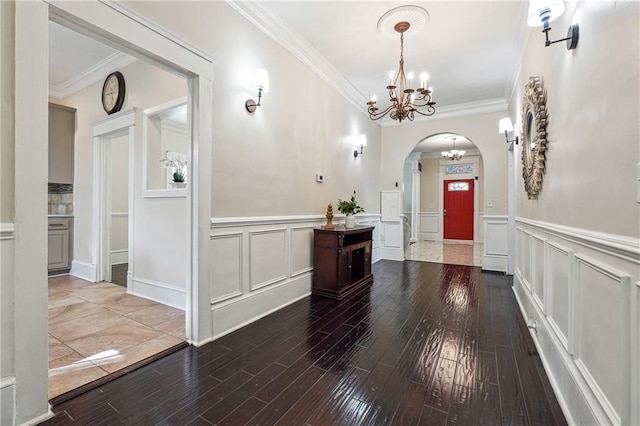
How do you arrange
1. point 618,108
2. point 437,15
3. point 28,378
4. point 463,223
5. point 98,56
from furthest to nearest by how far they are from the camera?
point 463,223
point 98,56
point 437,15
point 28,378
point 618,108

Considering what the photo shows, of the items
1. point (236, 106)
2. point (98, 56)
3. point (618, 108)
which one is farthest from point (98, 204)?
point (618, 108)

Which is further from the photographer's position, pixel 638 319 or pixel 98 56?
pixel 98 56

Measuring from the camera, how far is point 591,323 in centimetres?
126

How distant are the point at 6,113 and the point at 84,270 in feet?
12.2

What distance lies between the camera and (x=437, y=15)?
2.76 metres

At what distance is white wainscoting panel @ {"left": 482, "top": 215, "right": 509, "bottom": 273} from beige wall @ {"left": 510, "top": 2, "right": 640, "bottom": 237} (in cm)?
323

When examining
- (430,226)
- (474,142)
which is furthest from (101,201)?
(430,226)

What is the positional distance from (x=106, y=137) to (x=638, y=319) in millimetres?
5293

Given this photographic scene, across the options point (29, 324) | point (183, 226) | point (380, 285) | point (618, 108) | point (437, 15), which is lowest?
point (380, 285)

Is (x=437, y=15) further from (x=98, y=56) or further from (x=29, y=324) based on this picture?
(x=98, y=56)

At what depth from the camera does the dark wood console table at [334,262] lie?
3.33 m

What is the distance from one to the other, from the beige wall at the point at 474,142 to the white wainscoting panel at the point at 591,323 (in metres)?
3.24

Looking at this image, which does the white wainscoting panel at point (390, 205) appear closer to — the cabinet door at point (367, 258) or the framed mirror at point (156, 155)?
the cabinet door at point (367, 258)

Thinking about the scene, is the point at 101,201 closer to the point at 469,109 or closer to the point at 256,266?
the point at 256,266
